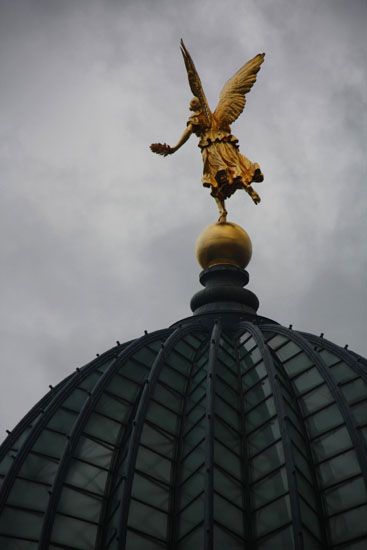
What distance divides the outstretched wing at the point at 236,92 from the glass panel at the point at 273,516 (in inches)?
884

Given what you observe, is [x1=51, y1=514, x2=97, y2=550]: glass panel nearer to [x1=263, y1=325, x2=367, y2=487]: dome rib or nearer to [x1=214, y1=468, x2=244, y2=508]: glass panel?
[x1=214, y1=468, x2=244, y2=508]: glass panel

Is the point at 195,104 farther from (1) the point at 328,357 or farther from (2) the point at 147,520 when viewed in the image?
(2) the point at 147,520

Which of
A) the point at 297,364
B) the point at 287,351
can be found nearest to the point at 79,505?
the point at 297,364

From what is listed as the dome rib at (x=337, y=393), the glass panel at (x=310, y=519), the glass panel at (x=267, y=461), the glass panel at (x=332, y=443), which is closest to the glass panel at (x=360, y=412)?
the dome rib at (x=337, y=393)

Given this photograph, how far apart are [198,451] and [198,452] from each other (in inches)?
1.7

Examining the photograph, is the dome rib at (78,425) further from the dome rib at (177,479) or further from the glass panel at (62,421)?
the dome rib at (177,479)

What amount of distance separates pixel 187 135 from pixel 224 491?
2109 centimetres

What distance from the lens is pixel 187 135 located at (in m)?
48.8

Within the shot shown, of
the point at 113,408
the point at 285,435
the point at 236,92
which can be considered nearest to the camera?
the point at 285,435

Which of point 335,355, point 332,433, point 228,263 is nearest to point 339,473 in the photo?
point 332,433

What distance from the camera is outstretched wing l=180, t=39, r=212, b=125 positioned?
46.9 m

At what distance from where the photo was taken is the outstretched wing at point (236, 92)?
4953 centimetres

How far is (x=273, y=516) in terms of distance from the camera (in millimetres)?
32125

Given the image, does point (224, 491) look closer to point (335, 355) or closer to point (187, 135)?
point (335, 355)
